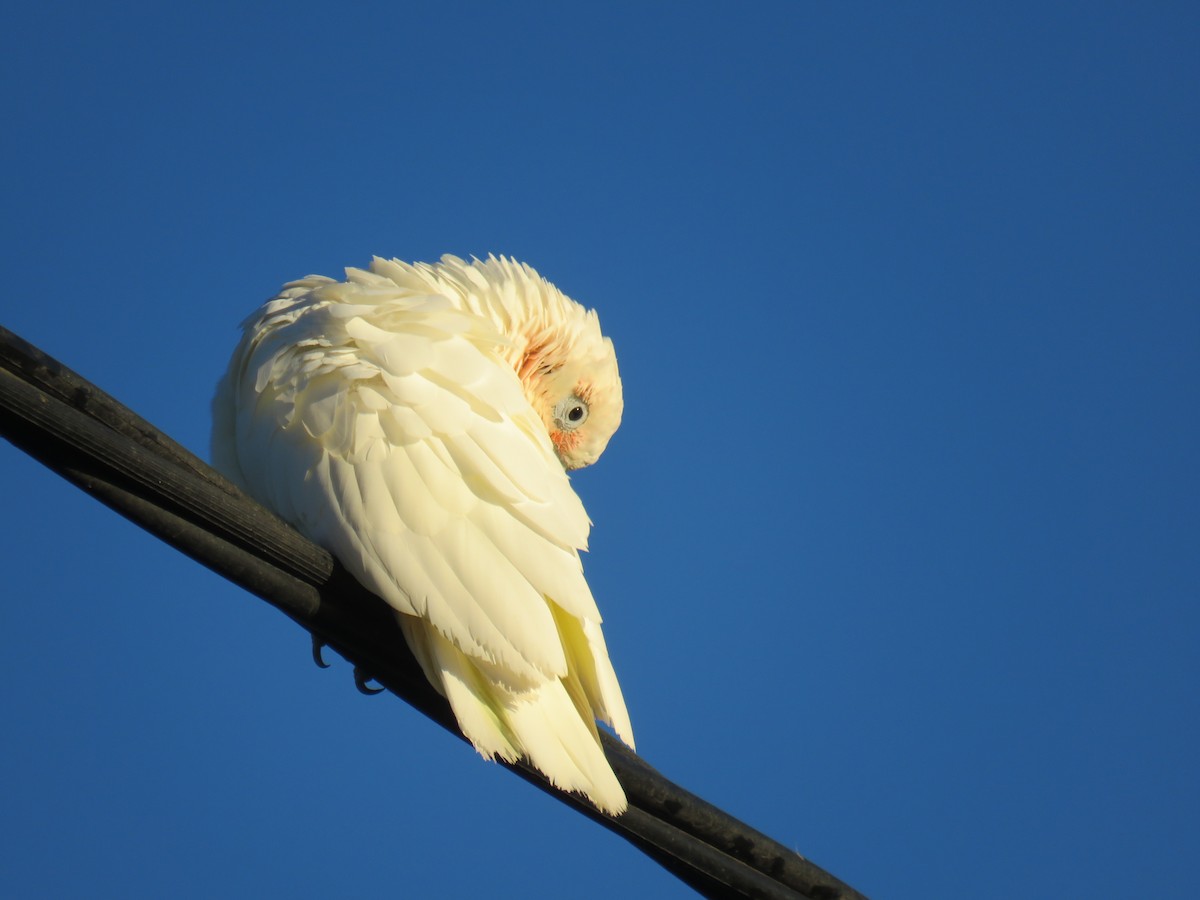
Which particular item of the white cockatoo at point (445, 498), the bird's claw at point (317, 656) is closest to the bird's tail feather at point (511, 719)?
the white cockatoo at point (445, 498)

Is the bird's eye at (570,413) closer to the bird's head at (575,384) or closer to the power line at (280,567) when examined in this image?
the bird's head at (575,384)

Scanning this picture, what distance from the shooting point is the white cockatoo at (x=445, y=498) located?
2777 millimetres

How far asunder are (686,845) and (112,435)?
1394 mm

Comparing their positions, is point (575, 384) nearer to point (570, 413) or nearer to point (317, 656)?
point (570, 413)

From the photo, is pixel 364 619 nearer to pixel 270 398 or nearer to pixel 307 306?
pixel 270 398

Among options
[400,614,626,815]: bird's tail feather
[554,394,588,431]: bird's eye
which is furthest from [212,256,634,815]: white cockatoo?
[554,394,588,431]: bird's eye

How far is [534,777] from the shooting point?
2717 millimetres

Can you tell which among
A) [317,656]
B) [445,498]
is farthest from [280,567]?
[317,656]

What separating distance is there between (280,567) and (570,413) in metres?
3.36

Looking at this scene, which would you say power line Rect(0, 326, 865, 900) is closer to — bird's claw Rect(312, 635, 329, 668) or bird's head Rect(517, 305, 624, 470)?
bird's claw Rect(312, 635, 329, 668)

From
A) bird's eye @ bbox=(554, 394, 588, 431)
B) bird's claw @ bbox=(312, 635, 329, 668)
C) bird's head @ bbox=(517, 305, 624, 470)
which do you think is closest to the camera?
bird's claw @ bbox=(312, 635, 329, 668)

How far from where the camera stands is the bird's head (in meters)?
5.11

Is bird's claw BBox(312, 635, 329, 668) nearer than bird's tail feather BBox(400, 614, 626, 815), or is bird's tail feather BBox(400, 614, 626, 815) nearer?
bird's tail feather BBox(400, 614, 626, 815)

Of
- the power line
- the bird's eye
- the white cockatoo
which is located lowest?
the power line
